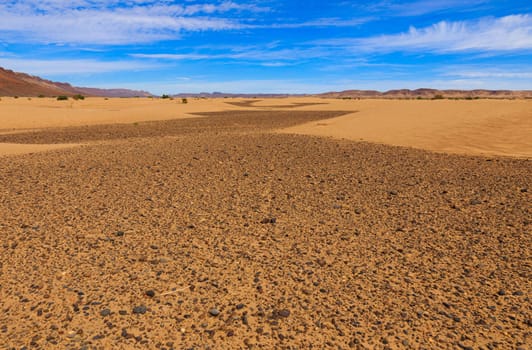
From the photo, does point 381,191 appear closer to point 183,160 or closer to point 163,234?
point 163,234

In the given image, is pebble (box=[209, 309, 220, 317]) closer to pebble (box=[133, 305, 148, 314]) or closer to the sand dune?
pebble (box=[133, 305, 148, 314])

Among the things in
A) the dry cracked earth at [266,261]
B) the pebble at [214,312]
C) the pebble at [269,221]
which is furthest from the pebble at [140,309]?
the pebble at [269,221]

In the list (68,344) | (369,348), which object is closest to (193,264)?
(68,344)

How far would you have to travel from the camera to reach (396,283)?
393cm

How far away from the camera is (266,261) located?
14.7ft

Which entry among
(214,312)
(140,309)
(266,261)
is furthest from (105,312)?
(266,261)

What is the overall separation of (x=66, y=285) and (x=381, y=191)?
5.46 metres

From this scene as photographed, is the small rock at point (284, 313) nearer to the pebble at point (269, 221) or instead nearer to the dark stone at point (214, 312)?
the dark stone at point (214, 312)

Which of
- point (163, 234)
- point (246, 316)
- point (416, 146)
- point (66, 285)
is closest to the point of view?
point (246, 316)

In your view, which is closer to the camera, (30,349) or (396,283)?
(30,349)

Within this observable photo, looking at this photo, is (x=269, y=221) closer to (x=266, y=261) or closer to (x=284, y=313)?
(x=266, y=261)

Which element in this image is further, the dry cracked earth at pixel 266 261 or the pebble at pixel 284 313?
the pebble at pixel 284 313

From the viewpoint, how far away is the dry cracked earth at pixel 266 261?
325cm

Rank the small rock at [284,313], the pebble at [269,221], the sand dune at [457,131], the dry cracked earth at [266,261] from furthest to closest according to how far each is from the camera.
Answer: the sand dune at [457,131] < the pebble at [269,221] < the small rock at [284,313] < the dry cracked earth at [266,261]
